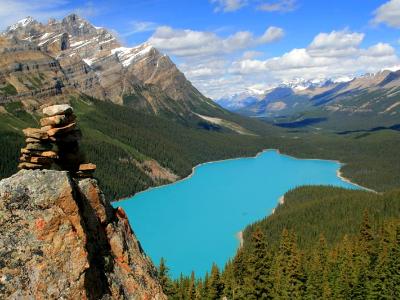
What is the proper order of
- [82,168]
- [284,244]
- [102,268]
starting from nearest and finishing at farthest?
[102,268], [82,168], [284,244]

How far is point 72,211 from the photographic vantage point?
18.1 m

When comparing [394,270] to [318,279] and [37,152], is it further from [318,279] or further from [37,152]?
[37,152]

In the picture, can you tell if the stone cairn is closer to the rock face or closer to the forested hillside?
the rock face

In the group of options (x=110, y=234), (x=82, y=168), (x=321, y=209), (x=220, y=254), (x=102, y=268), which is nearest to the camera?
(x=102, y=268)

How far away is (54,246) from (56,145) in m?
6.79

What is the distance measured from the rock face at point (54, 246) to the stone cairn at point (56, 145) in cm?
186

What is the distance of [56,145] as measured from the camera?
2234 centimetres

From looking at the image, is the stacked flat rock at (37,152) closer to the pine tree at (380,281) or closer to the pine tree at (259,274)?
the pine tree at (259,274)

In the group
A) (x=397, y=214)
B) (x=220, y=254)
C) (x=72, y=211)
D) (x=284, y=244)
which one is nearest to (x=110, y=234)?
(x=72, y=211)

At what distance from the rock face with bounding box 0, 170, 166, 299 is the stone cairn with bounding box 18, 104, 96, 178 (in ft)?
6.12

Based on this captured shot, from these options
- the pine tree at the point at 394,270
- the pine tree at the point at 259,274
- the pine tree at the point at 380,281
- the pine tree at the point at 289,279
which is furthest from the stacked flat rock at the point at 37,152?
the pine tree at the point at 394,270

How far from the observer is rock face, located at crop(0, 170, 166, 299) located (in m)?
16.0

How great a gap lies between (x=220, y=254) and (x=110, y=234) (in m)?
129

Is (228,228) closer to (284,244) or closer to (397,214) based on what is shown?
(397,214)
